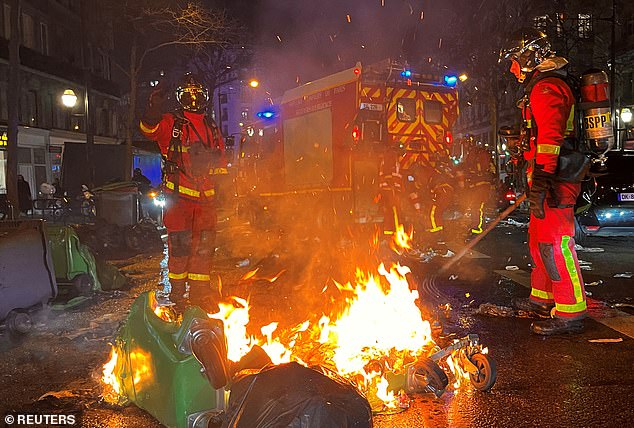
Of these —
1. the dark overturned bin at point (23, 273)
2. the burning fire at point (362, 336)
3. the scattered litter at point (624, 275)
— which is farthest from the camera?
the scattered litter at point (624, 275)

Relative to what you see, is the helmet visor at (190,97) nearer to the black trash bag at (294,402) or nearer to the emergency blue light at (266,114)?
the black trash bag at (294,402)

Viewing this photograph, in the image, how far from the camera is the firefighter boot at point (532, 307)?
16.7 feet

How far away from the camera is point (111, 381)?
→ 332 cm

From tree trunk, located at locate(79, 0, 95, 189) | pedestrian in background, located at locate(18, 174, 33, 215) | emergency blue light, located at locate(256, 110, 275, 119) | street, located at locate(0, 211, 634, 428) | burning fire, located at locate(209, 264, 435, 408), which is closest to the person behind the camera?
street, located at locate(0, 211, 634, 428)

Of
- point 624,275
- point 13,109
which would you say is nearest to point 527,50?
point 624,275

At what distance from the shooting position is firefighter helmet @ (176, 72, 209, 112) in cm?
547

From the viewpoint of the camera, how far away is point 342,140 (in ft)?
33.8

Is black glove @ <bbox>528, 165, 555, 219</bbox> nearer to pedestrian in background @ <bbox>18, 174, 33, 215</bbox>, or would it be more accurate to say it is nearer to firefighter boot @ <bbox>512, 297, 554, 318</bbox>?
firefighter boot @ <bbox>512, 297, 554, 318</bbox>

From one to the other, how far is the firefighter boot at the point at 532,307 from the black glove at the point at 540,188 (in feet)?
3.26

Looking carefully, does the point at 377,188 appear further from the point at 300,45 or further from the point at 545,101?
the point at 300,45

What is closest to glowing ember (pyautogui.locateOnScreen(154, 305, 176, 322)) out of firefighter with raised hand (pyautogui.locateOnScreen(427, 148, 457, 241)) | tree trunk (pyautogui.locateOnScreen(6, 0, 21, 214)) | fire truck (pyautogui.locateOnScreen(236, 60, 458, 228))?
fire truck (pyautogui.locateOnScreen(236, 60, 458, 228))

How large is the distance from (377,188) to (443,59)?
68.7ft

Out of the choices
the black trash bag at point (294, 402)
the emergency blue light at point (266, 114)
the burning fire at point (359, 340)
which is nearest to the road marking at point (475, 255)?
the burning fire at point (359, 340)

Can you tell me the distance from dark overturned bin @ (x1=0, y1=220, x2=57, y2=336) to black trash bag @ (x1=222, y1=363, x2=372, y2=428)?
10.7 ft
